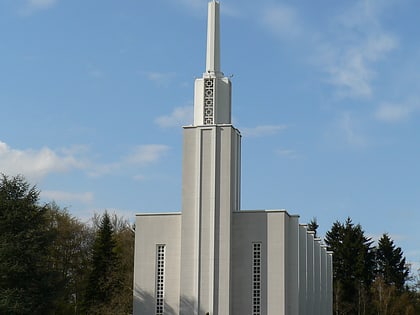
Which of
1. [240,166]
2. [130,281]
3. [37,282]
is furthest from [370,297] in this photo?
[37,282]

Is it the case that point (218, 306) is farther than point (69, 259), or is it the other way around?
point (69, 259)

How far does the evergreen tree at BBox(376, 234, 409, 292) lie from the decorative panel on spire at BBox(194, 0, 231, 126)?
4279 centimetres

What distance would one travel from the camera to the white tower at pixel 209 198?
3797 centimetres

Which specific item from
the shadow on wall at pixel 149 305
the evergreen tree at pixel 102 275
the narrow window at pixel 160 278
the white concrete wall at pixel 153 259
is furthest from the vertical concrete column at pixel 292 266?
the evergreen tree at pixel 102 275

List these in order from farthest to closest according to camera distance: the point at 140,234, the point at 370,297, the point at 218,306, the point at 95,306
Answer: the point at 370,297
the point at 95,306
the point at 140,234
the point at 218,306

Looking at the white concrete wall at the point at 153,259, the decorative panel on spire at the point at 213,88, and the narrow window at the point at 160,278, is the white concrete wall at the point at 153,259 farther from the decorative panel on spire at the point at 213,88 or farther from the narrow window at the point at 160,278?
the decorative panel on spire at the point at 213,88

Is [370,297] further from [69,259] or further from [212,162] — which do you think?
[212,162]

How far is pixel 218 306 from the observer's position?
3775cm

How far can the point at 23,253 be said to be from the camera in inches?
1468

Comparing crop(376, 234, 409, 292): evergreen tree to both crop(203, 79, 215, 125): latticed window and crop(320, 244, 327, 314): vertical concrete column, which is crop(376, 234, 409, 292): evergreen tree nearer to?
crop(320, 244, 327, 314): vertical concrete column

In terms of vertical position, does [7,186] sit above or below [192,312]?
above

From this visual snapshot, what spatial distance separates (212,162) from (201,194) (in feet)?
5.87

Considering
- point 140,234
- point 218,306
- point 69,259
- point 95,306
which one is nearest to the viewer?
point 218,306

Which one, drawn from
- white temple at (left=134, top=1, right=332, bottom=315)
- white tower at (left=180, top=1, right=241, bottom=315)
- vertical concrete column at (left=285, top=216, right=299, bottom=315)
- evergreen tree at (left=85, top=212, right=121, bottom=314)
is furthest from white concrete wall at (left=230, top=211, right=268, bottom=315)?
evergreen tree at (left=85, top=212, right=121, bottom=314)
